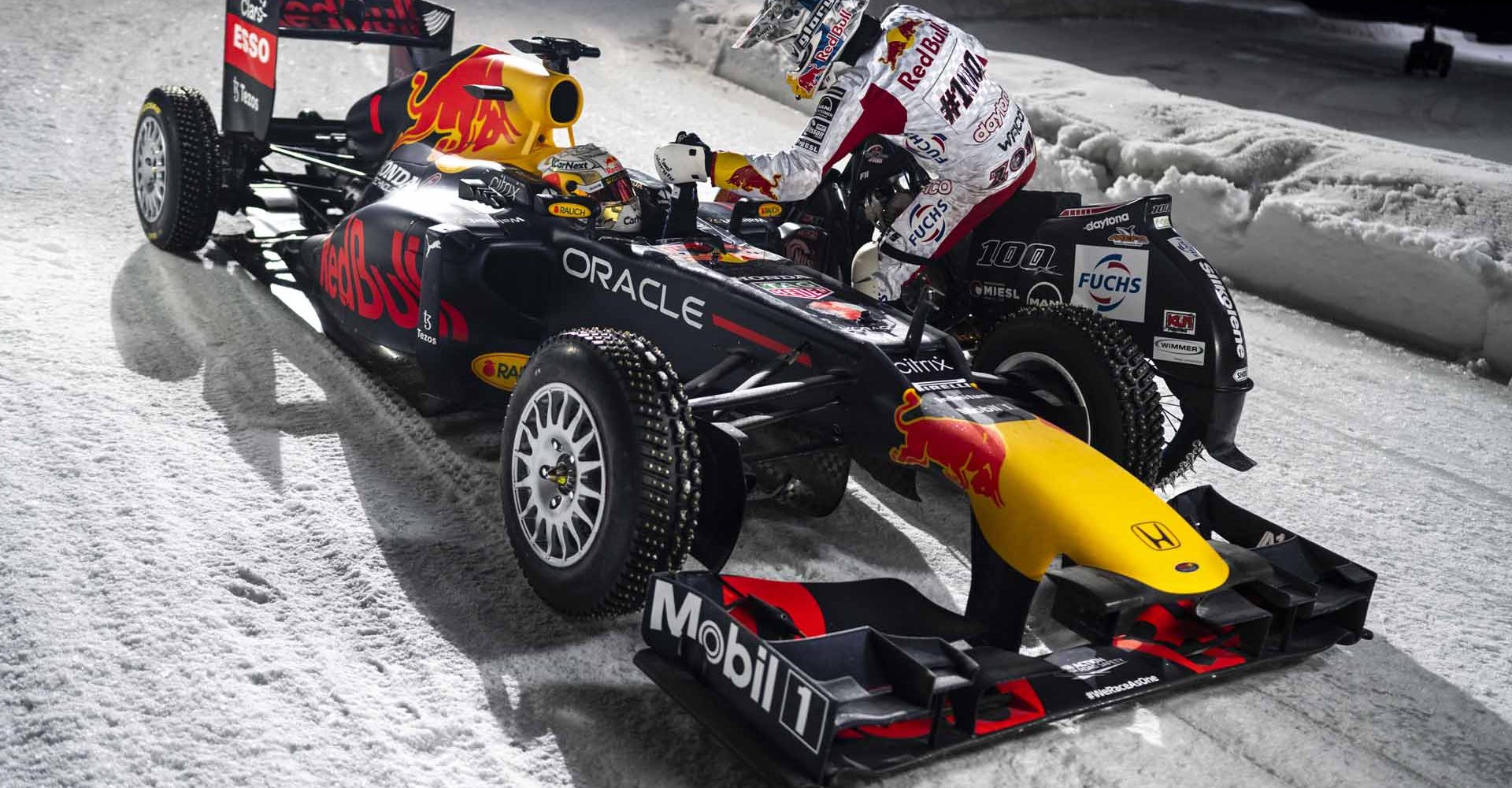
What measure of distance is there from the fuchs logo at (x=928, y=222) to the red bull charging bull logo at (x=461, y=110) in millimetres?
1844

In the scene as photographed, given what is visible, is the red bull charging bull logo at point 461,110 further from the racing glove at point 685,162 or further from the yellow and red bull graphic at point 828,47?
the yellow and red bull graphic at point 828,47

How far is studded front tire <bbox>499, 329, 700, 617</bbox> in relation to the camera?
137 inches

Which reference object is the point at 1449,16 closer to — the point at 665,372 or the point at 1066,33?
the point at 1066,33

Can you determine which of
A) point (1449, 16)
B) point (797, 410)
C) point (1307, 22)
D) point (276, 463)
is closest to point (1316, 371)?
point (797, 410)

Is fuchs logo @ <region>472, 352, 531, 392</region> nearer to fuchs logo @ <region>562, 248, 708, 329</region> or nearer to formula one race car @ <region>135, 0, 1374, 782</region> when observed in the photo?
formula one race car @ <region>135, 0, 1374, 782</region>

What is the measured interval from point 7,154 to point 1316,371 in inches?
309

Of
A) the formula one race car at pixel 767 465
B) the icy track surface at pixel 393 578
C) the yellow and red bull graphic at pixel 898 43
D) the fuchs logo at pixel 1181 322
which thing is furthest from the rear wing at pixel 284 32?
the fuchs logo at pixel 1181 322

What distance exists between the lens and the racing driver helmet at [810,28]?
5.07 m

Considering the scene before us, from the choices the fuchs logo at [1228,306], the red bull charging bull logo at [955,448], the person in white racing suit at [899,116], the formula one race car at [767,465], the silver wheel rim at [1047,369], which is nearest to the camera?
the formula one race car at [767,465]

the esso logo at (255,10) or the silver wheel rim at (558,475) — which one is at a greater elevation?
the esso logo at (255,10)

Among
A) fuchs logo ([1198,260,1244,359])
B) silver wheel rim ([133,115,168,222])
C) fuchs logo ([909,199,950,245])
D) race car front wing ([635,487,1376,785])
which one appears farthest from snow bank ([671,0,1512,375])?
silver wheel rim ([133,115,168,222])

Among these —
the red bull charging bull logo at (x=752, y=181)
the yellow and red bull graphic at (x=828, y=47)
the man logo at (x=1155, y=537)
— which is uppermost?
the yellow and red bull graphic at (x=828, y=47)

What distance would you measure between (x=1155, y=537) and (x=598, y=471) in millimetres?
1569

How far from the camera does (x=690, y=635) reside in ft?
10.8
